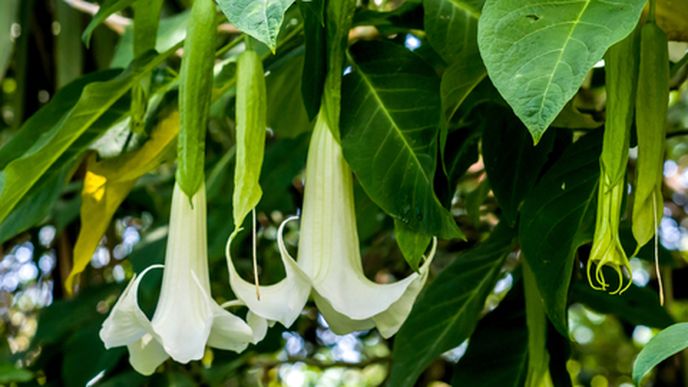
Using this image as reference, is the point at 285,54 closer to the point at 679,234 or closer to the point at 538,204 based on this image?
the point at 538,204

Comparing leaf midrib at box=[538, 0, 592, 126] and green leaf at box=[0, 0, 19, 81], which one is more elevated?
leaf midrib at box=[538, 0, 592, 126]

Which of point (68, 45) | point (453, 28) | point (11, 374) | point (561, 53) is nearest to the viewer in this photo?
point (561, 53)

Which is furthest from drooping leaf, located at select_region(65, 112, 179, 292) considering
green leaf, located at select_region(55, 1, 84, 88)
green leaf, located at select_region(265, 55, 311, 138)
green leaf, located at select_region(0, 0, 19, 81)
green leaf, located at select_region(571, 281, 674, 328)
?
green leaf, located at select_region(55, 1, 84, 88)

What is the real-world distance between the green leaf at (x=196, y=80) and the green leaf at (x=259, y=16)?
9 cm

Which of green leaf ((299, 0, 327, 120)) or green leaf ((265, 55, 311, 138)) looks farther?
green leaf ((265, 55, 311, 138))

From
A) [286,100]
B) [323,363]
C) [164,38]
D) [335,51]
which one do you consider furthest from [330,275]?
[323,363]

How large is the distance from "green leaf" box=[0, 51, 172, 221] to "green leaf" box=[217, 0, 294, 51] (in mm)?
291

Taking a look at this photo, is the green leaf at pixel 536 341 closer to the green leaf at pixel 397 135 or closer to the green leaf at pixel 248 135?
the green leaf at pixel 397 135

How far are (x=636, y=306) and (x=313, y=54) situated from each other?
2.48ft

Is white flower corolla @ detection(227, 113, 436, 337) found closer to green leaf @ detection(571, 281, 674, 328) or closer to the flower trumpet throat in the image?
the flower trumpet throat

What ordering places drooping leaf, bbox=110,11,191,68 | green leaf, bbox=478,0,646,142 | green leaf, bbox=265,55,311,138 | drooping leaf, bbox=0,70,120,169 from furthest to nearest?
drooping leaf, bbox=110,11,191,68 < green leaf, bbox=265,55,311,138 < drooping leaf, bbox=0,70,120,169 < green leaf, bbox=478,0,646,142

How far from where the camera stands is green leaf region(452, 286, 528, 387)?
3.12 ft

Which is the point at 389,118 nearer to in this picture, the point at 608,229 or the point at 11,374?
the point at 608,229

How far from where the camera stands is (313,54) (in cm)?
74
